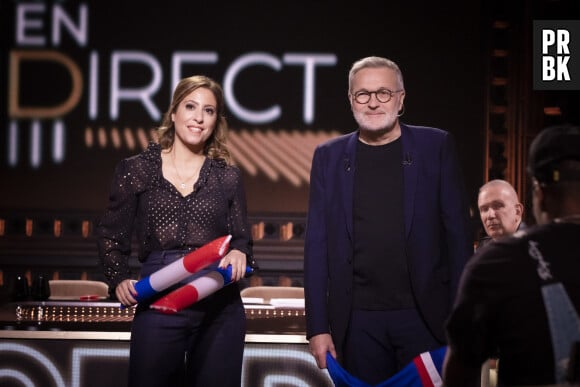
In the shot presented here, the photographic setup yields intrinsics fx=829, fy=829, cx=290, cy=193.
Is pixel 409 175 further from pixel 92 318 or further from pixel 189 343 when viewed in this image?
pixel 92 318

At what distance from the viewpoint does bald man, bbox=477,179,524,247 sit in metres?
4.36

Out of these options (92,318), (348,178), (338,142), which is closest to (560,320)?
(348,178)

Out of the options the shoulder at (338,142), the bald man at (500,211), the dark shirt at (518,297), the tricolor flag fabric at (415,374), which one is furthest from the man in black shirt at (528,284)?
the bald man at (500,211)

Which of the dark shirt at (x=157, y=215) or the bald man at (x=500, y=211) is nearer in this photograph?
the dark shirt at (x=157, y=215)

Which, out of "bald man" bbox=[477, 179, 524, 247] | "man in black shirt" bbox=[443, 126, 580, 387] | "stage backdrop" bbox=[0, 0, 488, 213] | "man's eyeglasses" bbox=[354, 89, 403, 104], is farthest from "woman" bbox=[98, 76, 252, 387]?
"stage backdrop" bbox=[0, 0, 488, 213]

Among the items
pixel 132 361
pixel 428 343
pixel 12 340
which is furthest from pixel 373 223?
pixel 12 340

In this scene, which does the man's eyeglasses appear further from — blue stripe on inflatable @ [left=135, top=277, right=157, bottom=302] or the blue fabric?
the blue fabric

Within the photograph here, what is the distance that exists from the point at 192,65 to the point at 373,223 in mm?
4001

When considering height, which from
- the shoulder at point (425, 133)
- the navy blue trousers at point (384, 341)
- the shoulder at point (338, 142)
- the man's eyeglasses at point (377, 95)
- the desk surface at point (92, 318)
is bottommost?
the desk surface at point (92, 318)

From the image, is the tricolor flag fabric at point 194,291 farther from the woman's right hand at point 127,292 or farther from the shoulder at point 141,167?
the shoulder at point 141,167

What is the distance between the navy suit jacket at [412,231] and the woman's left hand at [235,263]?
21cm

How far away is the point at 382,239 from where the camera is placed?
2336 millimetres

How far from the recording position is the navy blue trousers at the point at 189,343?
7.98 ft

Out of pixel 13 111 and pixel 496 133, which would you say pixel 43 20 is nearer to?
→ pixel 13 111
